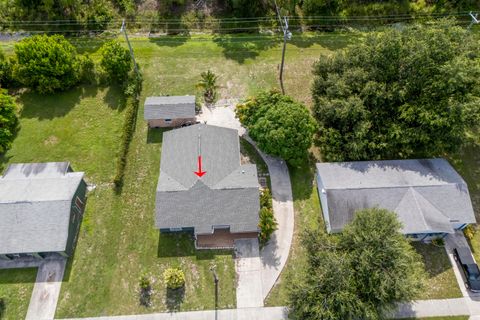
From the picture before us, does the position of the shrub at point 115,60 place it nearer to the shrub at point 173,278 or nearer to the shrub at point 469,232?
the shrub at point 173,278

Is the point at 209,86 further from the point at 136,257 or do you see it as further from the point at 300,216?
the point at 136,257

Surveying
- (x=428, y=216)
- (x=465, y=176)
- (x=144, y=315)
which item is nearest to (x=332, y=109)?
(x=428, y=216)

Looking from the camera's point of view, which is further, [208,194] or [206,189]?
[206,189]

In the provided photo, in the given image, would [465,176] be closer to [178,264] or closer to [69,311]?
[178,264]

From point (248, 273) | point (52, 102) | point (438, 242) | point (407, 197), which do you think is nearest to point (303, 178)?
point (407, 197)

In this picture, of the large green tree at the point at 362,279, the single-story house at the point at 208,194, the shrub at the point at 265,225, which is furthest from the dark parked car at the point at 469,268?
the single-story house at the point at 208,194

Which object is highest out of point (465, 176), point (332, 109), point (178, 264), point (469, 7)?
point (469, 7)
